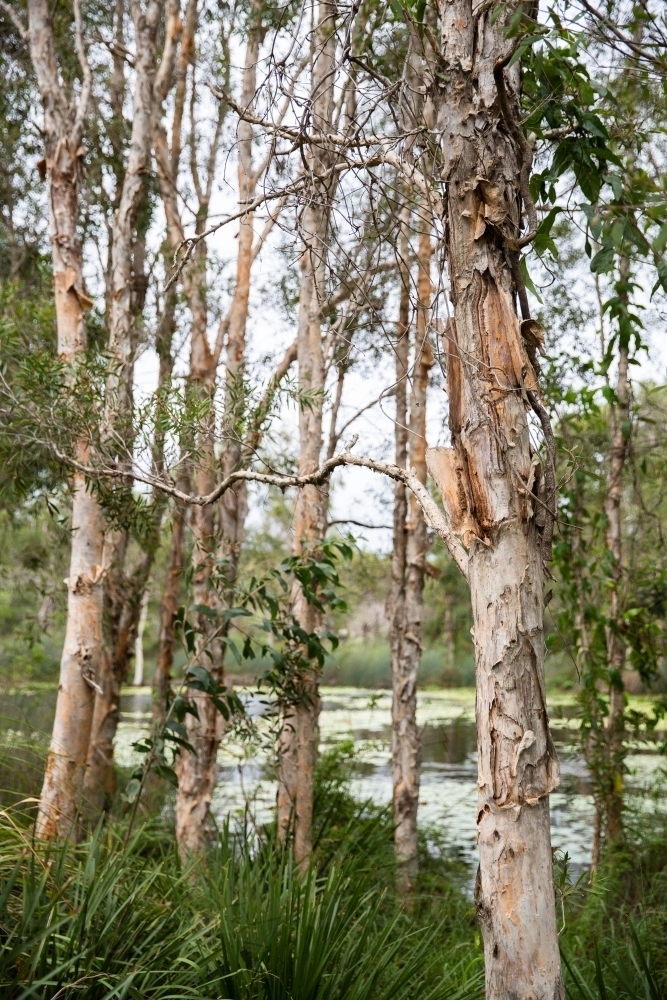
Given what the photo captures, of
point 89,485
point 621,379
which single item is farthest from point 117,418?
point 621,379

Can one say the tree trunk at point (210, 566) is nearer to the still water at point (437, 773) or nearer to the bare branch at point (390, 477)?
the still water at point (437, 773)

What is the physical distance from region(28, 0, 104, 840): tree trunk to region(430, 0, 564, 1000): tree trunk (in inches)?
113

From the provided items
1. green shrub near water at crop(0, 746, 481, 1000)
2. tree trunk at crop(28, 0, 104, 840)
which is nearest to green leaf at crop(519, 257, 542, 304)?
green shrub near water at crop(0, 746, 481, 1000)

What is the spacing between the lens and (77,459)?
5074 millimetres

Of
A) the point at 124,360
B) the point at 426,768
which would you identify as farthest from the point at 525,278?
the point at 426,768

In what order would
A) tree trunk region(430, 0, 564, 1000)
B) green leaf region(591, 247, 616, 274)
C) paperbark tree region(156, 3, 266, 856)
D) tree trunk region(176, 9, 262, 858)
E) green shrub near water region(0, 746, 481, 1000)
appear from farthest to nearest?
tree trunk region(176, 9, 262, 858) → paperbark tree region(156, 3, 266, 856) → green shrub near water region(0, 746, 481, 1000) → green leaf region(591, 247, 616, 274) → tree trunk region(430, 0, 564, 1000)

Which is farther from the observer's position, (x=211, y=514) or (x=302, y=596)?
(x=211, y=514)

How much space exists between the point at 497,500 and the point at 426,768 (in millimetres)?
10385

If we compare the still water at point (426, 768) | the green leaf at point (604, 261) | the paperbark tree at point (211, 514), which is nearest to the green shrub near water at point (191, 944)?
the still water at point (426, 768)

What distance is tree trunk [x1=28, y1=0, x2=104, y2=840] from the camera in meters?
5.36

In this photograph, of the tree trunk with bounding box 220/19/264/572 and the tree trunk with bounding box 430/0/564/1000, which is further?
the tree trunk with bounding box 220/19/264/572

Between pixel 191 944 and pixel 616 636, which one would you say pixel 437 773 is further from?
pixel 191 944

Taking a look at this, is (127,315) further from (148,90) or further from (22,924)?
(22,924)

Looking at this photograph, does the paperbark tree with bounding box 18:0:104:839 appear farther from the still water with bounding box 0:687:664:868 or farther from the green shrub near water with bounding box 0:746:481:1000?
the green shrub near water with bounding box 0:746:481:1000
